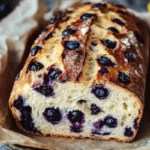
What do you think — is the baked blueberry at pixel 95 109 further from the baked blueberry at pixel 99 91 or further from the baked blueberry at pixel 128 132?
the baked blueberry at pixel 128 132

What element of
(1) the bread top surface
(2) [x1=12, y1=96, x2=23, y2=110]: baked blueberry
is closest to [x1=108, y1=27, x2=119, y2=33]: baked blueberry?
(1) the bread top surface

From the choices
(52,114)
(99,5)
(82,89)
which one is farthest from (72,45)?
(99,5)

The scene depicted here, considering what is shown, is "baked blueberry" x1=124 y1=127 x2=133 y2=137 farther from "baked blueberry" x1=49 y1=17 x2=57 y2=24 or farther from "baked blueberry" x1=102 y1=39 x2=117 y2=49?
"baked blueberry" x1=49 y1=17 x2=57 y2=24

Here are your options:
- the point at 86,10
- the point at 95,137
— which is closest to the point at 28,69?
the point at 95,137

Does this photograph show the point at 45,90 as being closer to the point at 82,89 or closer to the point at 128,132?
the point at 82,89

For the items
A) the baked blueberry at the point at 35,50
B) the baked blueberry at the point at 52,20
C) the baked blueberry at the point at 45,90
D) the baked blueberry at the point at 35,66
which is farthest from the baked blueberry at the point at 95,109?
the baked blueberry at the point at 52,20
